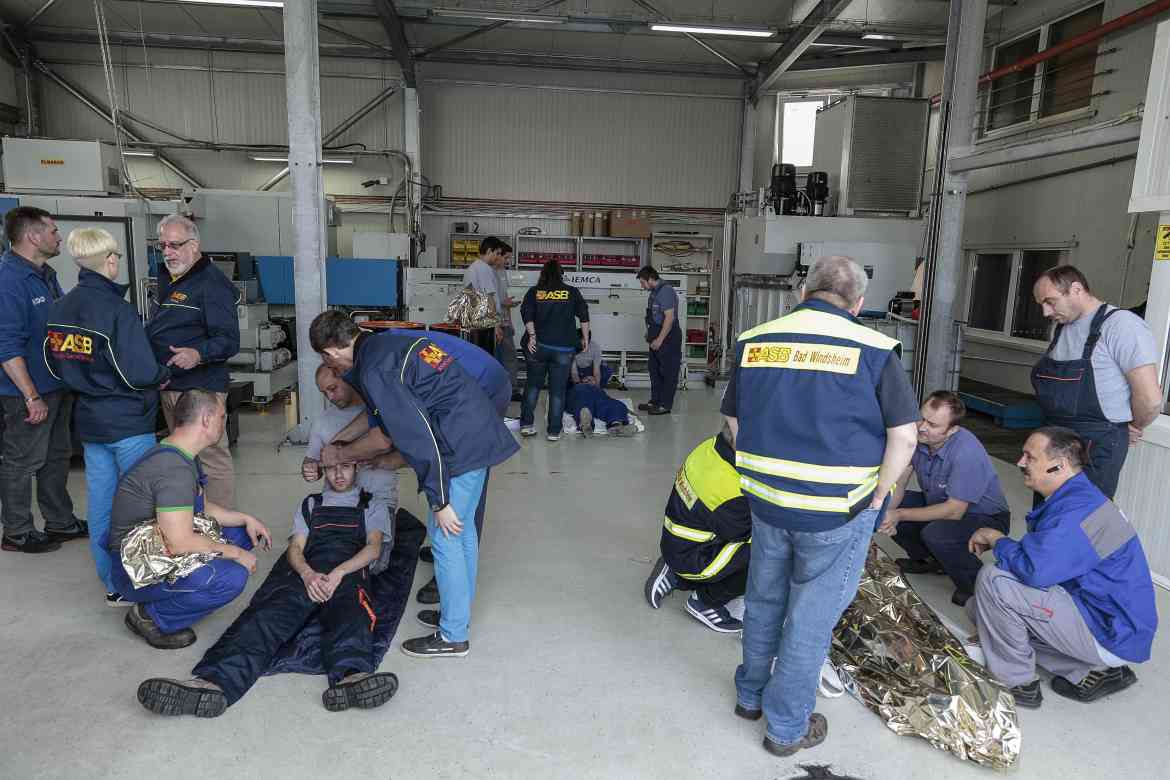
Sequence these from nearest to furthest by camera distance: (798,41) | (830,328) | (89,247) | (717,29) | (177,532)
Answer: (830,328) < (177,532) < (89,247) < (717,29) < (798,41)

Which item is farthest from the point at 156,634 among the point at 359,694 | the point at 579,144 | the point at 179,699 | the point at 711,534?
the point at 579,144

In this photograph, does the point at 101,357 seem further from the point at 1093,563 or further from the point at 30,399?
the point at 1093,563

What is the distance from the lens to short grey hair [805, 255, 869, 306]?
2.19 m

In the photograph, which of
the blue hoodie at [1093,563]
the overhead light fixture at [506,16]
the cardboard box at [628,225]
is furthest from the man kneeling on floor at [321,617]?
the cardboard box at [628,225]

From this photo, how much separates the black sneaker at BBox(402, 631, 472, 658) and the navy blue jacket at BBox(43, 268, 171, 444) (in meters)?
1.53

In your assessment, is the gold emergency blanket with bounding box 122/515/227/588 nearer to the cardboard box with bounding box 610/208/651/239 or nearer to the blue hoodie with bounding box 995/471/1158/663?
the blue hoodie with bounding box 995/471/1158/663

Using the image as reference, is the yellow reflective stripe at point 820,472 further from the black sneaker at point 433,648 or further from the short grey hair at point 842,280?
the black sneaker at point 433,648

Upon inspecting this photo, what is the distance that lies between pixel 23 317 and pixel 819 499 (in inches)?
146

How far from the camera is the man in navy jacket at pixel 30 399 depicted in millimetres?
3564

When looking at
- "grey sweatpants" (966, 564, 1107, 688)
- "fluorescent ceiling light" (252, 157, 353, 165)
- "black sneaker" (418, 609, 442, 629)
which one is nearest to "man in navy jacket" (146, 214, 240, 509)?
"black sneaker" (418, 609, 442, 629)

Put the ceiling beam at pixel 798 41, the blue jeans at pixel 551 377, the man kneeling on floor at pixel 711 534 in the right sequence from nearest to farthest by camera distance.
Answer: the man kneeling on floor at pixel 711 534, the blue jeans at pixel 551 377, the ceiling beam at pixel 798 41

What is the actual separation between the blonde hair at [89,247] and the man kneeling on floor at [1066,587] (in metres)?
3.74

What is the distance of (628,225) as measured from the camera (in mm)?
11672

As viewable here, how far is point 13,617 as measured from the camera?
3.15 m
